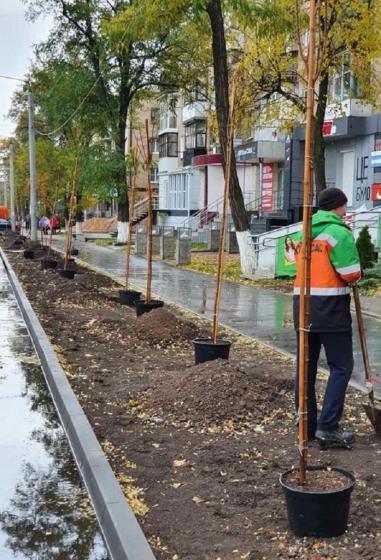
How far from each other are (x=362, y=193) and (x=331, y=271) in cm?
2211

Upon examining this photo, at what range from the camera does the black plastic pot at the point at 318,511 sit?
3.33 metres

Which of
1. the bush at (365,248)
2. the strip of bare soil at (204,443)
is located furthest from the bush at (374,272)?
the strip of bare soil at (204,443)

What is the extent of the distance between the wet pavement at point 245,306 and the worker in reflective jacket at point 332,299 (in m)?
1.74

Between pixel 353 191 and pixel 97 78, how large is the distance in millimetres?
12214

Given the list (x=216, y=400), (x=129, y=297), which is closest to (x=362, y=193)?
(x=129, y=297)

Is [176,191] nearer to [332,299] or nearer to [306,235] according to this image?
[332,299]

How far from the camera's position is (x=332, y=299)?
4656 mm

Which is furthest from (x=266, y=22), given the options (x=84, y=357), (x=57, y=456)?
(x=57, y=456)

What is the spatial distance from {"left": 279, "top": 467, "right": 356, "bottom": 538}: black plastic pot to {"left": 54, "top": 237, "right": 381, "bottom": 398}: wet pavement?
10.3 feet

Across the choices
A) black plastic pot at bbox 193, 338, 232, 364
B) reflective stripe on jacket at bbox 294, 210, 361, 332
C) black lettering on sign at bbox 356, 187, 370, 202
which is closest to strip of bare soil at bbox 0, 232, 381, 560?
black plastic pot at bbox 193, 338, 232, 364

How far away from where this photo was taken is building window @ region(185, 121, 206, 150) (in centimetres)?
4841

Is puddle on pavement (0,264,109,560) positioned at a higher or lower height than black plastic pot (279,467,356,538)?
lower

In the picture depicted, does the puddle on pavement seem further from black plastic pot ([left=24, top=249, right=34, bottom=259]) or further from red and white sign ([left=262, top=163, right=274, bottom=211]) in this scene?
red and white sign ([left=262, top=163, right=274, bottom=211])

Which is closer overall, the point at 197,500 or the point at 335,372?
the point at 197,500
